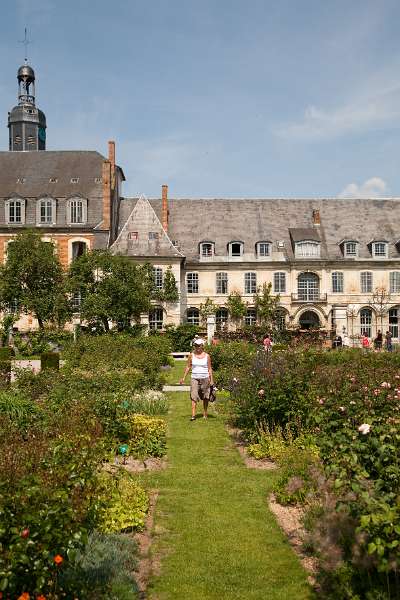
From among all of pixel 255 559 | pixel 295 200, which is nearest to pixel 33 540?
pixel 255 559

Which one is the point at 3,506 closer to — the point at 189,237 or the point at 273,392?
the point at 273,392

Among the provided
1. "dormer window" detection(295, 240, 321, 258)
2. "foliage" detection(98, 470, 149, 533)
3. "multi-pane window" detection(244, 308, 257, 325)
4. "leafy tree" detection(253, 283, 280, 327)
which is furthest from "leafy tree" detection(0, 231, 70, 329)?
"foliage" detection(98, 470, 149, 533)

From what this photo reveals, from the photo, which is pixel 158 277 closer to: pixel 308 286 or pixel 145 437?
pixel 308 286

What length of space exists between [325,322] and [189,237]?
36.9 ft

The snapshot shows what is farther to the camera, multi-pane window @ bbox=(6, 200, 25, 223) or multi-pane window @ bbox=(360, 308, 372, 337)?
multi-pane window @ bbox=(360, 308, 372, 337)

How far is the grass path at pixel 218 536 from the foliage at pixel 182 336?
26.1 meters

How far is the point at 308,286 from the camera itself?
145 ft

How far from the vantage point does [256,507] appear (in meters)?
8.01

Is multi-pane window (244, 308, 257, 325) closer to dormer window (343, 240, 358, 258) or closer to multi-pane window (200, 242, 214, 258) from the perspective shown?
multi-pane window (200, 242, 214, 258)

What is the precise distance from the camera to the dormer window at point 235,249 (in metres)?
44.4

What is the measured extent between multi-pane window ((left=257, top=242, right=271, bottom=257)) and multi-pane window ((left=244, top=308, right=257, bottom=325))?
392 centimetres

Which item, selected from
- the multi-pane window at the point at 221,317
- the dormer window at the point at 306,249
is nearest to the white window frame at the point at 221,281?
the multi-pane window at the point at 221,317

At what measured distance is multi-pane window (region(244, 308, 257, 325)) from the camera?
144 ft

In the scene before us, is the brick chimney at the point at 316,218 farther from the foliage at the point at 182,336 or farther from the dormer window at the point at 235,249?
the foliage at the point at 182,336
